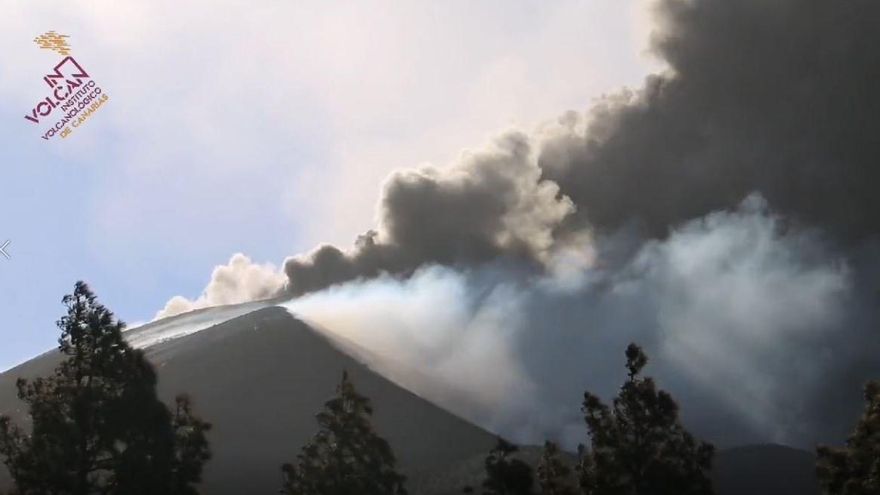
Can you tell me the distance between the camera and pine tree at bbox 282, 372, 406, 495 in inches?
1954

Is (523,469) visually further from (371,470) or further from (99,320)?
(99,320)

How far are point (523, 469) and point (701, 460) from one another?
8.07 m

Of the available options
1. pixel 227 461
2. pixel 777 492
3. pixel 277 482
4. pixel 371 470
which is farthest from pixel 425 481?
pixel 371 470

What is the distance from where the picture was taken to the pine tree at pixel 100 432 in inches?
1759

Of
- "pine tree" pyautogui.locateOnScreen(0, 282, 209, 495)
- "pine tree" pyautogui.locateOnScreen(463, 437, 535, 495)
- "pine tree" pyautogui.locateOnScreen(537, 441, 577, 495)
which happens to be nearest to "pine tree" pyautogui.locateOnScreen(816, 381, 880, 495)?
"pine tree" pyautogui.locateOnScreen(537, 441, 577, 495)

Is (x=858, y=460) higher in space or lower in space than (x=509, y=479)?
higher

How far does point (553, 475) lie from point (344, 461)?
1120 centimetres

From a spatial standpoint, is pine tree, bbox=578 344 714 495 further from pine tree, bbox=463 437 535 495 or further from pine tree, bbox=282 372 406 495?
pine tree, bbox=282 372 406 495

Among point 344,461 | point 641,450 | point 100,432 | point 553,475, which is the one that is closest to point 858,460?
point 641,450

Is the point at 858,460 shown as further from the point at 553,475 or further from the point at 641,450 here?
the point at 553,475

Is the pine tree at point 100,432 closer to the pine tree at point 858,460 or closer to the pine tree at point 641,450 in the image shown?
the pine tree at point 641,450

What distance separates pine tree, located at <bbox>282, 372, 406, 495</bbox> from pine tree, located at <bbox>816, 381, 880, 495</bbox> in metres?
20.4

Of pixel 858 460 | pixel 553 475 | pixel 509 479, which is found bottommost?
pixel 509 479

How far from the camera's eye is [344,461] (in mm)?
50500
